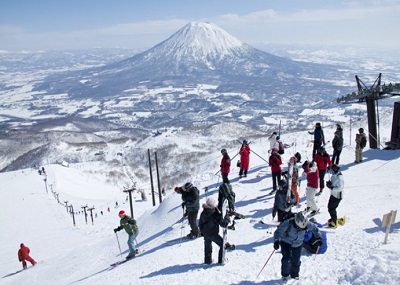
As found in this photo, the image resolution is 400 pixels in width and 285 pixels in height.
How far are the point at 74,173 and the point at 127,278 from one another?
200 feet

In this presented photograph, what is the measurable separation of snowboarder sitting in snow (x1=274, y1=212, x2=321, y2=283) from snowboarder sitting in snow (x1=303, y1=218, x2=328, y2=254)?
0.99 metres

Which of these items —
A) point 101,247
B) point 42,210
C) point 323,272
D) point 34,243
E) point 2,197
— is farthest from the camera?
point 2,197

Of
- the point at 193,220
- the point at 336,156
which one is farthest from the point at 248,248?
the point at 336,156

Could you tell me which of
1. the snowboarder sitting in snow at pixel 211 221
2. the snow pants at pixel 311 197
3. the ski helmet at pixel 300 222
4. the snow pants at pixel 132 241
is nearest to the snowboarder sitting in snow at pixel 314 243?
the ski helmet at pixel 300 222

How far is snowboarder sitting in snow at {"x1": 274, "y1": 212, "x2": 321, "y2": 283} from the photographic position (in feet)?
22.5

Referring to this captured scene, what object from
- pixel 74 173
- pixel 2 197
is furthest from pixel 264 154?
pixel 74 173

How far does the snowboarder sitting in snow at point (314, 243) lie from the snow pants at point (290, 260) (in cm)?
97

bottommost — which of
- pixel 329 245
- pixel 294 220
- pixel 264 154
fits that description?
pixel 264 154

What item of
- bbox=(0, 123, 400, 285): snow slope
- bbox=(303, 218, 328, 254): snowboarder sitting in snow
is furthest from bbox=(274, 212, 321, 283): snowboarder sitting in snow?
bbox=(303, 218, 328, 254): snowboarder sitting in snow

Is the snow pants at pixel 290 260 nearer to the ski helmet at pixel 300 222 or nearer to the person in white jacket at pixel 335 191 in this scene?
the ski helmet at pixel 300 222

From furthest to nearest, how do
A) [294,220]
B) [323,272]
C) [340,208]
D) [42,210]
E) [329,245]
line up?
[42,210] < [340,208] < [329,245] < [323,272] < [294,220]

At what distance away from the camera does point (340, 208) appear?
11398 mm

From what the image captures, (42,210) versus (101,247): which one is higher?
(101,247)

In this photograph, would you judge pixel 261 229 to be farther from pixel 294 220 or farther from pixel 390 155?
pixel 390 155
